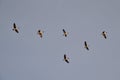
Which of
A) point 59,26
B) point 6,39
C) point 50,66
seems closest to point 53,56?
point 50,66

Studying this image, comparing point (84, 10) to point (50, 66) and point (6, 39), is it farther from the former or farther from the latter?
point (6, 39)

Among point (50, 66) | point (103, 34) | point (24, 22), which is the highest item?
point (24, 22)

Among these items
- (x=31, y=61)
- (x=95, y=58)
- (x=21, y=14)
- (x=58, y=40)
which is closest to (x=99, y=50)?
(x=95, y=58)

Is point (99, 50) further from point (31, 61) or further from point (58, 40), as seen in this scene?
point (31, 61)

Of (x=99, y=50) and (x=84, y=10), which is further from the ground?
(x=84, y=10)

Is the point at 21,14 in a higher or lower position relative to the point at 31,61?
higher

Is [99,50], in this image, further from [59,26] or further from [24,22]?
[24,22]

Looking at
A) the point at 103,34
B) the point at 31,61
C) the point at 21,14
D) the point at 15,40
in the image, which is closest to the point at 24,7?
the point at 21,14
